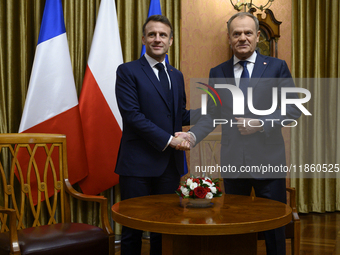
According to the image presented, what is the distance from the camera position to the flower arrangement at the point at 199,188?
1.45 metres

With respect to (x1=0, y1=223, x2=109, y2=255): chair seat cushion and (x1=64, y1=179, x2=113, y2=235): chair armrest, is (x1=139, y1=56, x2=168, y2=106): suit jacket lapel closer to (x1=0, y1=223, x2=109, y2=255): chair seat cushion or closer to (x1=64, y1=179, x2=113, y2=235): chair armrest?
(x1=64, y1=179, x2=113, y2=235): chair armrest

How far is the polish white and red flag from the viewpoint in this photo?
263 cm

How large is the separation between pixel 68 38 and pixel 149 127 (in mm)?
1332

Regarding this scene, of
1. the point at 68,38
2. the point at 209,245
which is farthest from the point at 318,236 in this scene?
the point at 68,38

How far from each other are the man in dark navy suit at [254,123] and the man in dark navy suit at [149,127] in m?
0.33

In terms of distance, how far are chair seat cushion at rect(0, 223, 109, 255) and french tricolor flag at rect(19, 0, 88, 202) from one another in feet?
2.85

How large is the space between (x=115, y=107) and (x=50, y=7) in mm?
890

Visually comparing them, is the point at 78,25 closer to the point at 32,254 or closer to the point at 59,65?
the point at 59,65

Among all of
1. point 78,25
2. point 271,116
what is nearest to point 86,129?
point 78,25

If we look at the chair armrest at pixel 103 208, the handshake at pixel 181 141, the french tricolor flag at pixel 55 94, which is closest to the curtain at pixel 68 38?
the french tricolor flag at pixel 55 94

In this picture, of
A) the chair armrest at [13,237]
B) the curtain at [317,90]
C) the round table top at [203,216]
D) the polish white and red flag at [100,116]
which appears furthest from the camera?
the curtain at [317,90]

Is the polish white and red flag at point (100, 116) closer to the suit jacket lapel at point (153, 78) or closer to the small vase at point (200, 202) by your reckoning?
the suit jacket lapel at point (153, 78)

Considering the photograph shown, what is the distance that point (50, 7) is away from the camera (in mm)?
2529

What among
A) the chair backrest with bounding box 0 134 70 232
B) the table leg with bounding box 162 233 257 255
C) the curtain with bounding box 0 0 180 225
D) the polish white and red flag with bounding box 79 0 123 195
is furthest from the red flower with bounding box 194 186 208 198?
the curtain with bounding box 0 0 180 225
